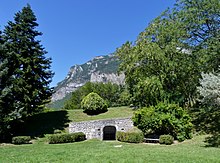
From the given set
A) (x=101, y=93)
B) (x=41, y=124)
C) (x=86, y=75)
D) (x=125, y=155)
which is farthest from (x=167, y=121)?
(x=86, y=75)

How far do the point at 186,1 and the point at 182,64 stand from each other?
5.99 m

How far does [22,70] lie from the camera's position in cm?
2519

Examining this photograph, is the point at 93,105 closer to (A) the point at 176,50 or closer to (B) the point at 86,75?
(A) the point at 176,50

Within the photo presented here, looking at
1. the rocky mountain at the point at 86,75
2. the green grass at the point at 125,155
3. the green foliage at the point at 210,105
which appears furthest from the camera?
the rocky mountain at the point at 86,75

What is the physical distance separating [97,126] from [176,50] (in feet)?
35.7

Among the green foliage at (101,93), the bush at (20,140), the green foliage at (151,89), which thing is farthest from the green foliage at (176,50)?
the green foliage at (101,93)

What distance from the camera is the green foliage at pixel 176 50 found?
2030cm

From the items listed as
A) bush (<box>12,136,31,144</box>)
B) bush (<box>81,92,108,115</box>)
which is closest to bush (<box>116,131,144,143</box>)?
bush (<box>12,136,31,144</box>)

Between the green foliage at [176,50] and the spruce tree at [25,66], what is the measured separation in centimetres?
975

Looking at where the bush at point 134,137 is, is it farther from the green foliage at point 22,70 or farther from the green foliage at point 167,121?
the green foliage at point 22,70

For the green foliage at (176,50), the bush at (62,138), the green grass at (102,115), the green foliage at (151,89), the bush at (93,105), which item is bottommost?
the bush at (62,138)

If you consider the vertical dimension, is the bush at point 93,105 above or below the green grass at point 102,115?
above

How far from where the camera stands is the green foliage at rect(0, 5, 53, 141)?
22438 mm

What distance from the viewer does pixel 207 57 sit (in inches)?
757
